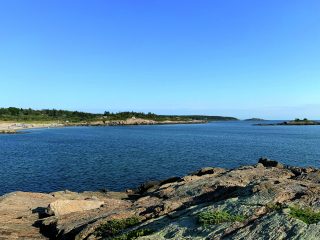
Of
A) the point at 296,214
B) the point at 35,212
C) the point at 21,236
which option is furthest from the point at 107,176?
the point at 296,214

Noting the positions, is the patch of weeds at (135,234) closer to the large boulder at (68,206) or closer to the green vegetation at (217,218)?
the green vegetation at (217,218)

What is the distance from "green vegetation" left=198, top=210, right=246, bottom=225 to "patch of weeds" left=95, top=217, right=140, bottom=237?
15.1 ft

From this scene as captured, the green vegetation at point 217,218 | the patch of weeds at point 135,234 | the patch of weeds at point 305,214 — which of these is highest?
the patch of weeds at point 305,214

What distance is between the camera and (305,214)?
15438 mm

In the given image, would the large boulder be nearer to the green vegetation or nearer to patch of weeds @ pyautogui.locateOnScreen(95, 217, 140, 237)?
patch of weeds @ pyautogui.locateOnScreen(95, 217, 140, 237)

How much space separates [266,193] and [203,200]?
16.7ft

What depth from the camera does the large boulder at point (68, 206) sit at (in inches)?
996

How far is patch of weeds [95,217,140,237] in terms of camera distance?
62.4 feet

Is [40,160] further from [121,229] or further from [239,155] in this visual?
[121,229]

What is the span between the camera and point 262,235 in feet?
47.2

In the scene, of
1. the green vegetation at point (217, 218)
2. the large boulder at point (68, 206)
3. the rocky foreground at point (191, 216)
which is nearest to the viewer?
the rocky foreground at point (191, 216)

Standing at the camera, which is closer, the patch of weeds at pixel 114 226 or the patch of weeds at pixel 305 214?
the patch of weeds at pixel 305 214

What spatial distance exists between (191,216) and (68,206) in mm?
11737

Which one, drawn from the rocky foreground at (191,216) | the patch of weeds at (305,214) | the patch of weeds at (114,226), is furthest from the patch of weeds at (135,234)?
the patch of weeds at (305,214)
